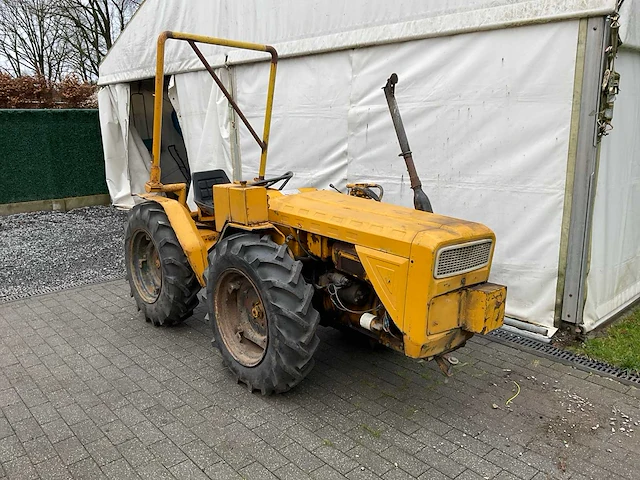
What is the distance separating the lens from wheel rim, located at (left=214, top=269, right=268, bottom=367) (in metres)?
3.53

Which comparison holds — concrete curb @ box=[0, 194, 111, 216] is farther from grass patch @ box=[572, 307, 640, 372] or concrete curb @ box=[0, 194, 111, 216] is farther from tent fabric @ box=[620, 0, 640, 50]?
tent fabric @ box=[620, 0, 640, 50]

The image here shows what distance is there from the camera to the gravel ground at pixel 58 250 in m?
6.02

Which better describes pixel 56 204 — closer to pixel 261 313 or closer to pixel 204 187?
pixel 204 187

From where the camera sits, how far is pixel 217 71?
7.09 meters

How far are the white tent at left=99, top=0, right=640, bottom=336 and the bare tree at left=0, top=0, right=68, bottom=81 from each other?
19.7 meters

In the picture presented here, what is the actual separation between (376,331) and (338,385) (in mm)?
635

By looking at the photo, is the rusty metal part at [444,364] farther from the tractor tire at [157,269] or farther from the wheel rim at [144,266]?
the wheel rim at [144,266]

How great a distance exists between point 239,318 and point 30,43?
81.2ft

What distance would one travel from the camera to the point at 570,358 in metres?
3.97

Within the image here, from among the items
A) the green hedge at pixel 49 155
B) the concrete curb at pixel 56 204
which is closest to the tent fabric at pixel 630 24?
the green hedge at pixel 49 155

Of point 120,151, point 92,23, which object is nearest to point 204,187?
point 120,151

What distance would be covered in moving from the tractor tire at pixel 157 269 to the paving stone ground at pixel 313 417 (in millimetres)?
264

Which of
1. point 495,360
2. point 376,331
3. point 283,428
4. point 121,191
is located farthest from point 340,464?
point 121,191

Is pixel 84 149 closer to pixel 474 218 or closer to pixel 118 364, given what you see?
pixel 118 364
